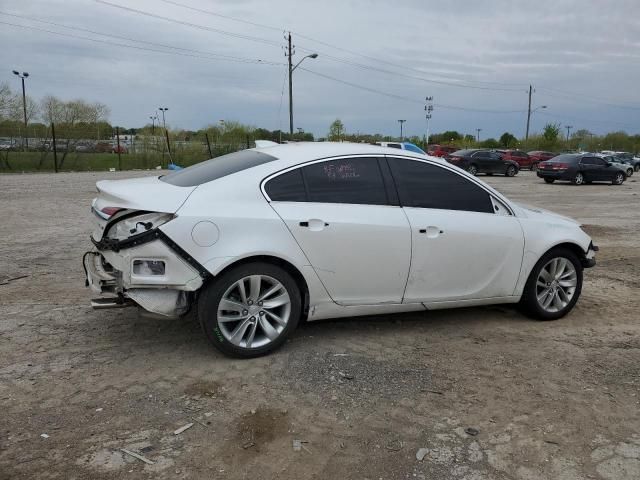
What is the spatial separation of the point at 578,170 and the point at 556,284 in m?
22.8

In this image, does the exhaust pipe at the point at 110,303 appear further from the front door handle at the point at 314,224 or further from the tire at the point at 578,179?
the tire at the point at 578,179

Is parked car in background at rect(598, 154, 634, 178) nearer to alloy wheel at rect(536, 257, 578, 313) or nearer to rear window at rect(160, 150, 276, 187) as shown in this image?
alloy wheel at rect(536, 257, 578, 313)

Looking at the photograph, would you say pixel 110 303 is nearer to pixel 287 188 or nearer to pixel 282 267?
pixel 282 267

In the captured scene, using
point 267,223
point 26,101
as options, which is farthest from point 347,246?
point 26,101

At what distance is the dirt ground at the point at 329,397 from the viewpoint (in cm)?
292

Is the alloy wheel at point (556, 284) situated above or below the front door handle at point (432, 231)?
below

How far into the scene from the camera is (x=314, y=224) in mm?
4164

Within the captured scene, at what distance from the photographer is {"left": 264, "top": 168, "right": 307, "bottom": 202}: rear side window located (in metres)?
4.16

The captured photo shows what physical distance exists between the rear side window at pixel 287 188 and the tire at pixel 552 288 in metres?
2.37

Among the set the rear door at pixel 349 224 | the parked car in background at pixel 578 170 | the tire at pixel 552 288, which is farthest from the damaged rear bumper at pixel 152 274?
the parked car in background at pixel 578 170

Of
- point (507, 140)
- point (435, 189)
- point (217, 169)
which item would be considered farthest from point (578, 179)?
point (507, 140)

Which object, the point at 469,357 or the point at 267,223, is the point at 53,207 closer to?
the point at 267,223

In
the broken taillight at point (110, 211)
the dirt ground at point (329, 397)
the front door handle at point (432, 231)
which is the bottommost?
the dirt ground at point (329, 397)

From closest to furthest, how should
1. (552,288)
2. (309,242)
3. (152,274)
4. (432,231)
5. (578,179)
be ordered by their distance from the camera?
(152,274) < (309,242) < (432,231) < (552,288) < (578,179)
